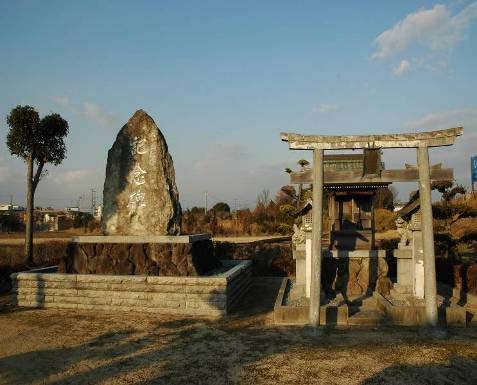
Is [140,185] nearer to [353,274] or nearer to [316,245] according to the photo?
[316,245]

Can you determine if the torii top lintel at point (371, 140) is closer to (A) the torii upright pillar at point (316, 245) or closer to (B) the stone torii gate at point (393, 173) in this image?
(B) the stone torii gate at point (393, 173)

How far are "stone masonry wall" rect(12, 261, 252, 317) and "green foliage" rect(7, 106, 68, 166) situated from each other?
5.93 metres

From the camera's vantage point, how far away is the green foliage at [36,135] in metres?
14.2

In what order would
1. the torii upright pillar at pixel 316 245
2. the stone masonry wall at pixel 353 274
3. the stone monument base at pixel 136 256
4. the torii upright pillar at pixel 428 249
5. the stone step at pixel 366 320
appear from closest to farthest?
the torii upright pillar at pixel 428 249
the torii upright pillar at pixel 316 245
the stone step at pixel 366 320
the stone monument base at pixel 136 256
the stone masonry wall at pixel 353 274

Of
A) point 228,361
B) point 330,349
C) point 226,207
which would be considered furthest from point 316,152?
point 226,207

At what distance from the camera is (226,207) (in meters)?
56.7

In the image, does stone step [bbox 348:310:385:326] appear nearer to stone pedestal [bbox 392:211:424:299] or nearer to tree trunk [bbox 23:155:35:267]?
stone pedestal [bbox 392:211:424:299]

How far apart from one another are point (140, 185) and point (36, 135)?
6085 mm

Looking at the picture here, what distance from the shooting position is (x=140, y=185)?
10.8 meters

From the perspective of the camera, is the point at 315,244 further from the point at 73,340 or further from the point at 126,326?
the point at 73,340

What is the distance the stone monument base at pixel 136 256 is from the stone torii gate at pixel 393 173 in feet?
11.2

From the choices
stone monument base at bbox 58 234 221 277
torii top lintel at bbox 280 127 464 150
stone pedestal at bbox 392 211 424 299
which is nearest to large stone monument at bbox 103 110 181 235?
stone monument base at bbox 58 234 221 277

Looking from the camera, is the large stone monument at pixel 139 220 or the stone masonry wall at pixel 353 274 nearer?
the large stone monument at pixel 139 220

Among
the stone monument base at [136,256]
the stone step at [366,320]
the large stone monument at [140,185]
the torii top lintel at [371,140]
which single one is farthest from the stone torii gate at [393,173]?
the large stone monument at [140,185]
